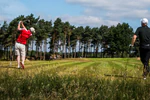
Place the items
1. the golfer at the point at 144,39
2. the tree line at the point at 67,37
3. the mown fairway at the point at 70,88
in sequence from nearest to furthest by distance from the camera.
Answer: the mown fairway at the point at 70,88 < the golfer at the point at 144,39 < the tree line at the point at 67,37

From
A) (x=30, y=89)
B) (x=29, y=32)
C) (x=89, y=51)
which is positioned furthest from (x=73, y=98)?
(x=89, y=51)

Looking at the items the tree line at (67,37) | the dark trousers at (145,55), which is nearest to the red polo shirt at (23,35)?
the dark trousers at (145,55)

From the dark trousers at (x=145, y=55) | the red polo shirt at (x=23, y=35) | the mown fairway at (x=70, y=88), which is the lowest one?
the mown fairway at (x=70, y=88)

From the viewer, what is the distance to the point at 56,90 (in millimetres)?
7113

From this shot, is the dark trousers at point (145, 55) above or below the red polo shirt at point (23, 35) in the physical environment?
below

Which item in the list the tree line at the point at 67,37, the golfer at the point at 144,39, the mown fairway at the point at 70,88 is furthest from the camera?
the tree line at the point at 67,37

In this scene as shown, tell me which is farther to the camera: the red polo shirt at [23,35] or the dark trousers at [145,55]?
the red polo shirt at [23,35]

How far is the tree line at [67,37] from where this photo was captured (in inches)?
3842

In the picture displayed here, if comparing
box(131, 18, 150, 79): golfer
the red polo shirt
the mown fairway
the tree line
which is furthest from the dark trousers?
the tree line

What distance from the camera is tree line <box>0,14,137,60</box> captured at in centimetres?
9757

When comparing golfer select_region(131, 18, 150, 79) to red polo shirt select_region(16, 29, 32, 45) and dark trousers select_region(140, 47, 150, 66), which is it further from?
red polo shirt select_region(16, 29, 32, 45)

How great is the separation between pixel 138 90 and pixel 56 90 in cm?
202

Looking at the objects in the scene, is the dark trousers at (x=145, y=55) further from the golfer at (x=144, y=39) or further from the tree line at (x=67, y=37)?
the tree line at (x=67, y=37)

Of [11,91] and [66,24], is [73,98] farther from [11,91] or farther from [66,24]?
[66,24]
